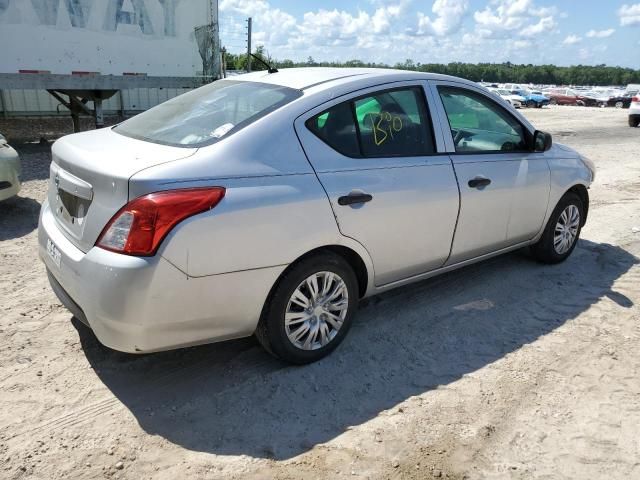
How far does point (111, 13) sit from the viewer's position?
35.8ft

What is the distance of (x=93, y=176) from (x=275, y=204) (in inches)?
37.0

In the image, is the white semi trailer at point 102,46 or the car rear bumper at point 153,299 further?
the white semi trailer at point 102,46

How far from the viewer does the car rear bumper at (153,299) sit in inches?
101

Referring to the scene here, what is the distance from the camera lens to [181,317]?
8.92 feet

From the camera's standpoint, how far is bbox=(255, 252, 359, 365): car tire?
304cm

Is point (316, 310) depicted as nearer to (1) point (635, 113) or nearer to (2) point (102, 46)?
(2) point (102, 46)

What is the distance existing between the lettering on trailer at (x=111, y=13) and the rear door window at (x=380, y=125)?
931 cm

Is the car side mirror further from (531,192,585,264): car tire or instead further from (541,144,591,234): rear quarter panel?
(531,192,585,264): car tire

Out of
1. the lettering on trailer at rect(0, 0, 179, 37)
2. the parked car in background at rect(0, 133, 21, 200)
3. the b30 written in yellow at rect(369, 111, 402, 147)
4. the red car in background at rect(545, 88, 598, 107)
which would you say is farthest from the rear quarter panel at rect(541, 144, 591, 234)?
the red car in background at rect(545, 88, 598, 107)

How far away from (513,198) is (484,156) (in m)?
0.47

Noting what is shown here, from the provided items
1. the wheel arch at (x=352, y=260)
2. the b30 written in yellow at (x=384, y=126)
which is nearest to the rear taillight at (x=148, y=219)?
the wheel arch at (x=352, y=260)

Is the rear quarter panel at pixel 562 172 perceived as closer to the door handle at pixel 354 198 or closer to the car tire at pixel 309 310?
the door handle at pixel 354 198

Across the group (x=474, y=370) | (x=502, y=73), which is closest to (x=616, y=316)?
(x=474, y=370)

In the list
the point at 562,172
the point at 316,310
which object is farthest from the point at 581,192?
the point at 316,310
